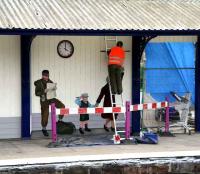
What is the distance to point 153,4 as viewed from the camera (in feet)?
49.2

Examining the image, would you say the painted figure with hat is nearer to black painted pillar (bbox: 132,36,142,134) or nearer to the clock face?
the clock face

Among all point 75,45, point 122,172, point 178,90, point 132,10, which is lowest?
point 122,172

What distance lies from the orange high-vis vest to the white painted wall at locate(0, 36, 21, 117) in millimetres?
2136

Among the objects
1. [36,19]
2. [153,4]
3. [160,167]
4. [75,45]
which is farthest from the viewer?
[153,4]

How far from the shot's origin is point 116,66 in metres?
13.7

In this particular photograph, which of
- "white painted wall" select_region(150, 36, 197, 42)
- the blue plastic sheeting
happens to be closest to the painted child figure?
the blue plastic sheeting

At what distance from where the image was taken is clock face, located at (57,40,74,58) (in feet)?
45.3

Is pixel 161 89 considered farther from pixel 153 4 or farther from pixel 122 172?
pixel 122 172

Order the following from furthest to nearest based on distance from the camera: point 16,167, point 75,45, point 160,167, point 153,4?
point 153,4
point 75,45
point 160,167
point 16,167

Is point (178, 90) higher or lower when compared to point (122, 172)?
higher

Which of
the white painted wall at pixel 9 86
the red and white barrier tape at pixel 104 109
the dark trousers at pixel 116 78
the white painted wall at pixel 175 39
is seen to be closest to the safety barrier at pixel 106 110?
the red and white barrier tape at pixel 104 109

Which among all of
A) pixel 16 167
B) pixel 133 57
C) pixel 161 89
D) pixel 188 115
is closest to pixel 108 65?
pixel 133 57

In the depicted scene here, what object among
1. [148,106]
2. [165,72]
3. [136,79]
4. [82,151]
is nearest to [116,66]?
[136,79]

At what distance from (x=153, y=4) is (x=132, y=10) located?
990mm
